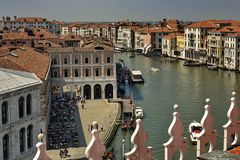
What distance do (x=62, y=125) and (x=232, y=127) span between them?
36.2 ft

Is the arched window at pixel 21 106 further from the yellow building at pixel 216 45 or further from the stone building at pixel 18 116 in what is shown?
the yellow building at pixel 216 45

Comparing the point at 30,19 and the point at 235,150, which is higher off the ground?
the point at 30,19

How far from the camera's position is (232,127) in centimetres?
327

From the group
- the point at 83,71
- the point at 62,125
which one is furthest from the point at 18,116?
the point at 83,71

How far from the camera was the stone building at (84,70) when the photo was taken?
62.9 ft

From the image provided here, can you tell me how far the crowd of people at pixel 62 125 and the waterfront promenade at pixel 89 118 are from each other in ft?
0.65

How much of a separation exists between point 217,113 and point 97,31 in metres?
48.4

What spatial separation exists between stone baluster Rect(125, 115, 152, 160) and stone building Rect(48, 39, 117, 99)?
1641cm

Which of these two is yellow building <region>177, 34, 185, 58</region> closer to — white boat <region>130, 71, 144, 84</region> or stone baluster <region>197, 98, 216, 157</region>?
white boat <region>130, 71, 144, 84</region>

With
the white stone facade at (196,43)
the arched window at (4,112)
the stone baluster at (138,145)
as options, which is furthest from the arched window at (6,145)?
the white stone facade at (196,43)

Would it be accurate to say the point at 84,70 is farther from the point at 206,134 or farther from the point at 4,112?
the point at 206,134

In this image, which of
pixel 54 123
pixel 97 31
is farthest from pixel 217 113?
pixel 97 31

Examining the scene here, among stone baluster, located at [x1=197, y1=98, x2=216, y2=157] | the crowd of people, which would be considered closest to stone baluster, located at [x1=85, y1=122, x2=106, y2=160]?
stone baluster, located at [x1=197, y1=98, x2=216, y2=157]

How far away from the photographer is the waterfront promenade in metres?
10.9
